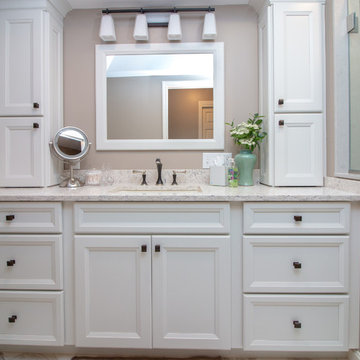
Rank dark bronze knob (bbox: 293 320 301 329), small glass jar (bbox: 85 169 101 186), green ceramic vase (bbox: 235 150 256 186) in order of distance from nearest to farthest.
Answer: dark bronze knob (bbox: 293 320 301 329) < green ceramic vase (bbox: 235 150 256 186) < small glass jar (bbox: 85 169 101 186)

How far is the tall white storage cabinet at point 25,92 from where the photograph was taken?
5.56 ft

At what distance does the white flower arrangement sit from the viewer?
1726mm

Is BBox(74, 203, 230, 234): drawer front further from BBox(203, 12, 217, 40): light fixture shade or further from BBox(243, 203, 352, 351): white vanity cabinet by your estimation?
BBox(203, 12, 217, 40): light fixture shade

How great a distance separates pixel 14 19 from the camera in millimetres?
1699

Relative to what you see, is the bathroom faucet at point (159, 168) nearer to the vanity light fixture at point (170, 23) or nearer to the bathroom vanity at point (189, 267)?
the bathroom vanity at point (189, 267)

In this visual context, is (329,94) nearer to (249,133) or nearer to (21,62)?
(249,133)

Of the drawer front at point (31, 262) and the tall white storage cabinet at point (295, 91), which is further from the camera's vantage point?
the tall white storage cabinet at point (295, 91)

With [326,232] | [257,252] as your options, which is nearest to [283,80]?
[326,232]

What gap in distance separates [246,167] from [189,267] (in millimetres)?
743

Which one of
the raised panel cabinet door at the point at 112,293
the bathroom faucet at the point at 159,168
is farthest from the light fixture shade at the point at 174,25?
the raised panel cabinet door at the point at 112,293

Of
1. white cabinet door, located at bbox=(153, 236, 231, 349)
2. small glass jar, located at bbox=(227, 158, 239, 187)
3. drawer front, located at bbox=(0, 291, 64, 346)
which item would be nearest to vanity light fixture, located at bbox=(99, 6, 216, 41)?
small glass jar, located at bbox=(227, 158, 239, 187)

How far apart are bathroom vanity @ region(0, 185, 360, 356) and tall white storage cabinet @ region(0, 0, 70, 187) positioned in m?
0.40

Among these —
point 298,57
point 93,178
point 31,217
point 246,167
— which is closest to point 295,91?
point 298,57

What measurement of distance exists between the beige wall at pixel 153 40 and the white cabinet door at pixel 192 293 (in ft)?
2.39
